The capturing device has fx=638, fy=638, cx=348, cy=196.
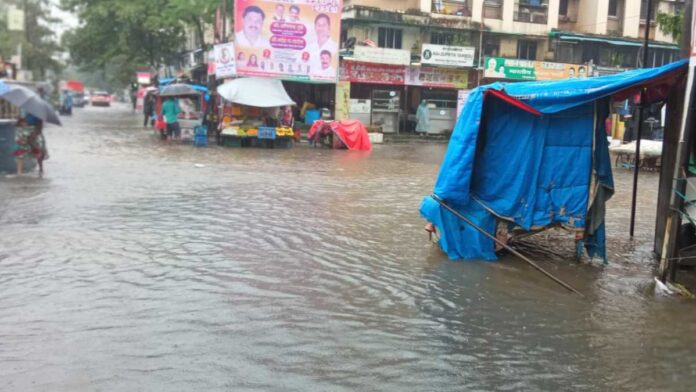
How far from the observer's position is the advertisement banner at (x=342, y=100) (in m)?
29.1

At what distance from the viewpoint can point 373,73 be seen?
29.7 meters

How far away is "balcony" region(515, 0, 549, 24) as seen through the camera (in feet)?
107

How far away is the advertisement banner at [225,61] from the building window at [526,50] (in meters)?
16.6

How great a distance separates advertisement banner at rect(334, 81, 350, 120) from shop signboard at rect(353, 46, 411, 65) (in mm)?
1383

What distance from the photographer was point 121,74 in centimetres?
5578

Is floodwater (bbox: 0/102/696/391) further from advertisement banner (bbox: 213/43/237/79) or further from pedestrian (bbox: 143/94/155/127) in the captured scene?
pedestrian (bbox: 143/94/155/127)

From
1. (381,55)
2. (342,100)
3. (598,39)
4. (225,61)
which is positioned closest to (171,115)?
(225,61)

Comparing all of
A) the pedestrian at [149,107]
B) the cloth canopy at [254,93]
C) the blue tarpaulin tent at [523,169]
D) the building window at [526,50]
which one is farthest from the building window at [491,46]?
the blue tarpaulin tent at [523,169]

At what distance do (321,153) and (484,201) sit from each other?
13.7 meters

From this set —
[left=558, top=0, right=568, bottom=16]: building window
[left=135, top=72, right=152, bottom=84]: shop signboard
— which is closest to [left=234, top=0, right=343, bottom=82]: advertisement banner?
[left=558, top=0, right=568, bottom=16]: building window

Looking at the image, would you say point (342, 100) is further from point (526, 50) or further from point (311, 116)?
point (526, 50)

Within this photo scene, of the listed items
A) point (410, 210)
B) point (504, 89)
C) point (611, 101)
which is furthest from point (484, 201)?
point (410, 210)

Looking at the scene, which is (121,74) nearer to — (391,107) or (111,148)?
(391,107)

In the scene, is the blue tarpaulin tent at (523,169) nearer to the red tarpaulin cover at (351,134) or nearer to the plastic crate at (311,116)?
the red tarpaulin cover at (351,134)
